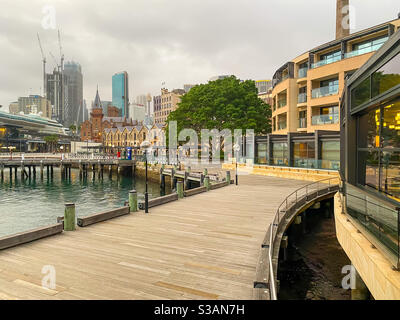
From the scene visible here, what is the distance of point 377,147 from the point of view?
10.5 metres

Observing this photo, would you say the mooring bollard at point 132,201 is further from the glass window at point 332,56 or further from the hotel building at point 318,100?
the glass window at point 332,56

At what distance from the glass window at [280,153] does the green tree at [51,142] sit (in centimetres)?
13718

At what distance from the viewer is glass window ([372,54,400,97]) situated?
812 cm

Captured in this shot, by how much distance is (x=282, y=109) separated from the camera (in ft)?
152

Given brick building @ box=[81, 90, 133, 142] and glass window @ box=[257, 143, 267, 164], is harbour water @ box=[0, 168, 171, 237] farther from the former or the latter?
brick building @ box=[81, 90, 133, 142]

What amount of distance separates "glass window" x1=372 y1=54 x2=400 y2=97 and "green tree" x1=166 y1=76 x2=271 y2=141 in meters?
38.7

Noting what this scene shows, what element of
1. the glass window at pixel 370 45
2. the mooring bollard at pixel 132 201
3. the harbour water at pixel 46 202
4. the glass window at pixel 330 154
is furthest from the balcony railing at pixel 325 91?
the mooring bollard at pixel 132 201

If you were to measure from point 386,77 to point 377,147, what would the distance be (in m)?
2.62

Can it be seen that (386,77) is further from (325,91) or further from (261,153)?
(261,153)

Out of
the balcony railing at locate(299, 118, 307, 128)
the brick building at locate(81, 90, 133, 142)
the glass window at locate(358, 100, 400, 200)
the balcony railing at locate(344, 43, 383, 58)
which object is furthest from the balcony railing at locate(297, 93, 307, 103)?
the brick building at locate(81, 90, 133, 142)

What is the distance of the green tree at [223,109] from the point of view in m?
50.4
